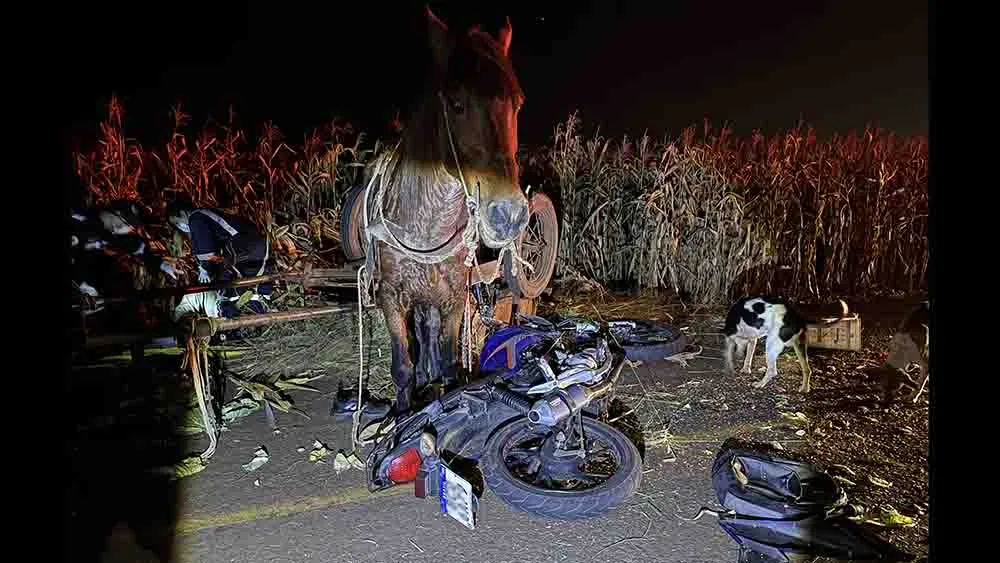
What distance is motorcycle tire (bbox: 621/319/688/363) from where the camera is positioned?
232 inches

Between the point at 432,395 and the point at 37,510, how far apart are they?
3.48 metres

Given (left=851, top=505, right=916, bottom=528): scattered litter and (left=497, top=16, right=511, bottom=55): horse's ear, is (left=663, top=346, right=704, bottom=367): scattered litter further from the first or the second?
(left=497, top=16, right=511, bottom=55): horse's ear

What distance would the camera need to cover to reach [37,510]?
84 cm

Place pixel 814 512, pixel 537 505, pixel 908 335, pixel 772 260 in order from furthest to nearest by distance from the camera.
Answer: pixel 772 260
pixel 908 335
pixel 537 505
pixel 814 512

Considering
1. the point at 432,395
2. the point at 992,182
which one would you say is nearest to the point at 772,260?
the point at 432,395

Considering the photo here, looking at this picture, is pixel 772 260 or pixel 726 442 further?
pixel 772 260

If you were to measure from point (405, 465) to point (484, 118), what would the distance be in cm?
203

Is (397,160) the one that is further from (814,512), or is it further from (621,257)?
(621,257)

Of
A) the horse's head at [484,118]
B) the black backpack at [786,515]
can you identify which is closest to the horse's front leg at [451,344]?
the horse's head at [484,118]

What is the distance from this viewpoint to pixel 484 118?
2.95 metres

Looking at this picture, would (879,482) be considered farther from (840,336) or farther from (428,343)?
(428,343)

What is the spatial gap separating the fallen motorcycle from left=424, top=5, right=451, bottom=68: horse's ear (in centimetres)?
183

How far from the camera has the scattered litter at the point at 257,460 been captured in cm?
379

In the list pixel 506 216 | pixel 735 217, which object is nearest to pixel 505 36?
pixel 506 216
